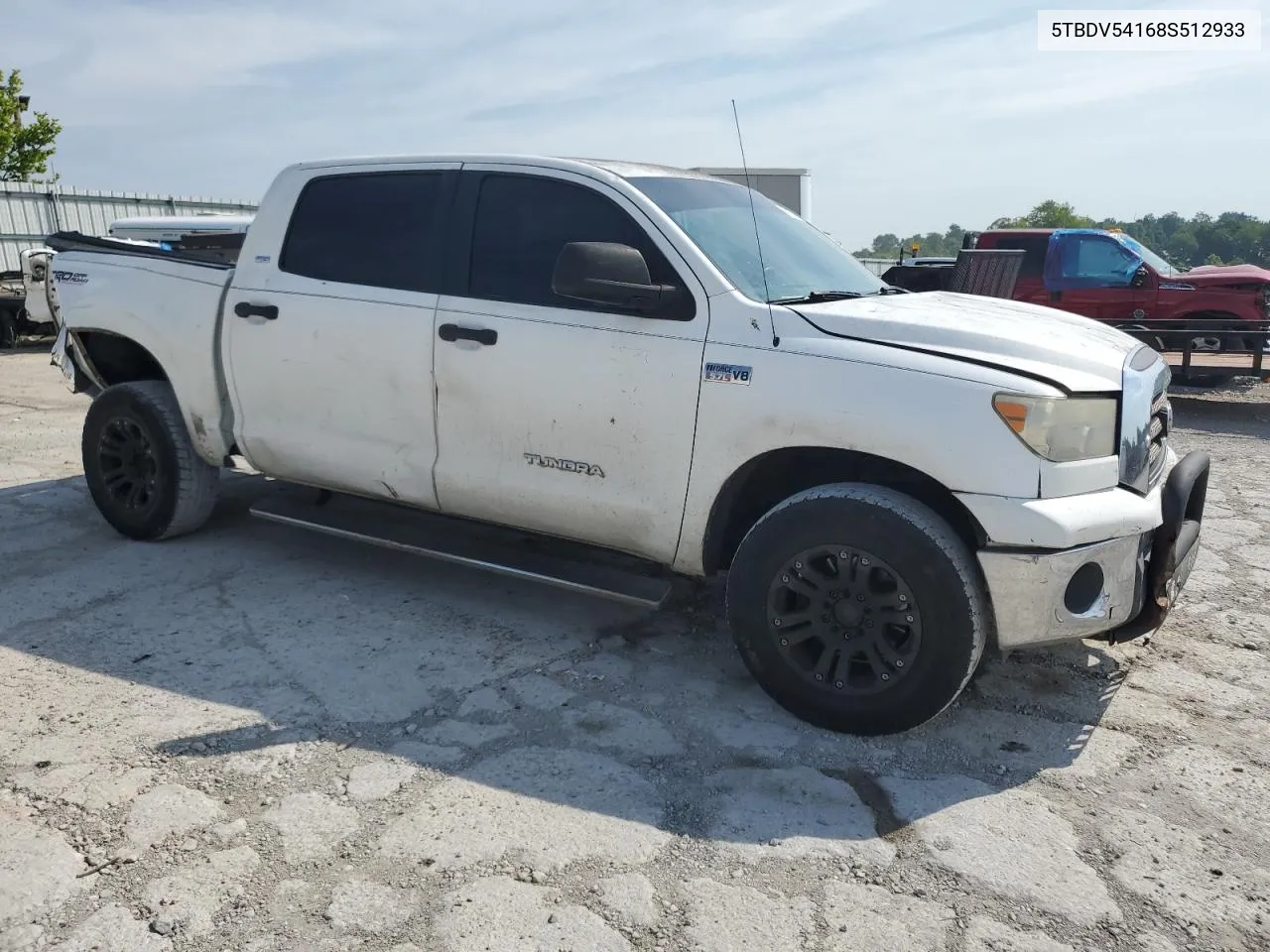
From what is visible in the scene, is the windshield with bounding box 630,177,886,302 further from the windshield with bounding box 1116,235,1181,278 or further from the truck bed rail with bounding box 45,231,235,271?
the windshield with bounding box 1116,235,1181,278

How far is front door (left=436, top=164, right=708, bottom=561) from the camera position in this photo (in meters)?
3.73

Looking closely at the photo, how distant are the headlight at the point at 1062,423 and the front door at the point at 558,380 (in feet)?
3.47

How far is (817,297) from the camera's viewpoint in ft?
12.8

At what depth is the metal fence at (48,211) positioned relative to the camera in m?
18.4

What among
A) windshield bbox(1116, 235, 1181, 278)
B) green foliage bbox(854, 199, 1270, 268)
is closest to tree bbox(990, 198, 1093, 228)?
green foliage bbox(854, 199, 1270, 268)

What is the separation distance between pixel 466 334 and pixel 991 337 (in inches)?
77.3

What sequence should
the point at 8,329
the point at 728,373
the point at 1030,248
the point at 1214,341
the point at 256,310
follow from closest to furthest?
the point at 728,373 → the point at 256,310 → the point at 1214,341 → the point at 1030,248 → the point at 8,329

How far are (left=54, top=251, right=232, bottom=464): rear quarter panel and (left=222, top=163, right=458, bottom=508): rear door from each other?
0.13 m

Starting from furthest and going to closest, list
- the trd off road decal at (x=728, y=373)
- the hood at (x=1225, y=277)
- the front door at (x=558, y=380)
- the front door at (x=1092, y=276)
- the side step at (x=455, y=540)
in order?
the front door at (x=1092, y=276) → the hood at (x=1225, y=277) → the side step at (x=455, y=540) → the front door at (x=558, y=380) → the trd off road decal at (x=728, y=373)

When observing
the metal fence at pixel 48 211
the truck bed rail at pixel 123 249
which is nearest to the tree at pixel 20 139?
the metal fence at pixel 48 211

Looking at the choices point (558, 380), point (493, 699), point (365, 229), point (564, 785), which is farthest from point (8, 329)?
point (564, 785)

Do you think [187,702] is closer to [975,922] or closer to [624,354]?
[624,354]

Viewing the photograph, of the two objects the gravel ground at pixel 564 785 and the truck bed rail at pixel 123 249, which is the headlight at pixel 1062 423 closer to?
the gravel ground at pixel 564 785

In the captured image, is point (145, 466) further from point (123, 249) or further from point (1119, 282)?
point (1119, 282)
